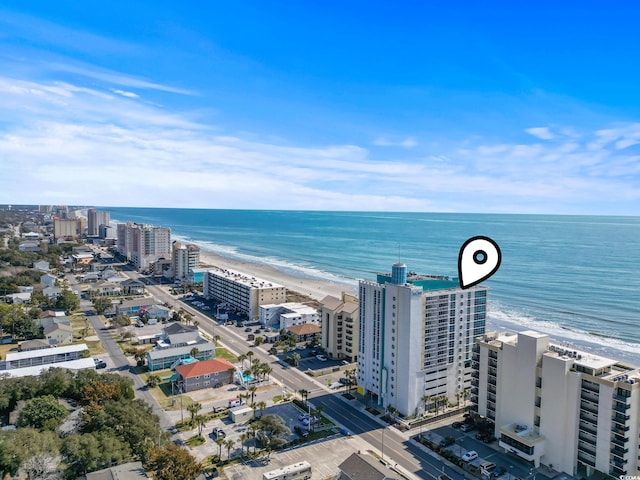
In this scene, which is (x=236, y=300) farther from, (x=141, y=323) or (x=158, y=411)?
(x=158, y=411)

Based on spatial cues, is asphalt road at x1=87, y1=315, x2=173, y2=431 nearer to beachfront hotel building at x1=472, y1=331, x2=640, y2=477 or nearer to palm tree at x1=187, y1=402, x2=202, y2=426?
palm tree at x1=187, y1=402, x2=202, y2=426

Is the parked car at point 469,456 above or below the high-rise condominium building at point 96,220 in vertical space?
below

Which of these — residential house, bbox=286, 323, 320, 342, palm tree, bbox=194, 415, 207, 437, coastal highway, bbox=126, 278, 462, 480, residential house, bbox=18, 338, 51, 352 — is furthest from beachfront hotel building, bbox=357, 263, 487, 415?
residential house, bbox=18, 338, 51, 352

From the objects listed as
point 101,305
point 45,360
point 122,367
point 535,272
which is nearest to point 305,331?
point 122,367

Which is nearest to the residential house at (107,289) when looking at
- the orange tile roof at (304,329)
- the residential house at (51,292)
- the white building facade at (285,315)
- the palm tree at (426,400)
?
the residential house at (51,292)

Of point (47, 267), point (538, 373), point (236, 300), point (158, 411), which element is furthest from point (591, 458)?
point (47, 267)

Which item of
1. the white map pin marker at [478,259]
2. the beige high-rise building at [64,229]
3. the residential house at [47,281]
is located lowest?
the residential house at [47,281]

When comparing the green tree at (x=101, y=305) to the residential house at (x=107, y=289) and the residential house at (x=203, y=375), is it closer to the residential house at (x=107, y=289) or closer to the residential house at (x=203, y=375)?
the residential house at (x=107, y=289)
